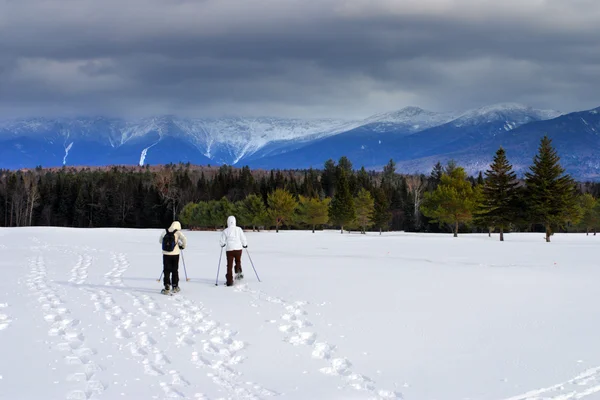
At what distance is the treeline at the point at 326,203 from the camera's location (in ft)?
197

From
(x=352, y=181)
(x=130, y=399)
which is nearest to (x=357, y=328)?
(x=130, y=399)

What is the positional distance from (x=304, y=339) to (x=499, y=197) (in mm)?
56552

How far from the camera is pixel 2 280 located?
18969mm

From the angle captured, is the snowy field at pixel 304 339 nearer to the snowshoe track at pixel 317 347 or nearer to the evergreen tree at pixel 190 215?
the snowshoe track at pixel 317 347

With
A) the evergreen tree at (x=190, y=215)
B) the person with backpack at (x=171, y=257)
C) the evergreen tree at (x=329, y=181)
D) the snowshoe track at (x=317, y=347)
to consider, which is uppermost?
the evergreen tree at (x=329, y=181)

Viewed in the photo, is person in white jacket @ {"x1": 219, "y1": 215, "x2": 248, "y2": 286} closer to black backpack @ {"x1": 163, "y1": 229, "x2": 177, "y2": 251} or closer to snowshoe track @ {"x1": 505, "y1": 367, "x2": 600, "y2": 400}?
black backpack @ {"x1": 163, "y1": 229, "x2": 177, "y2": 251}

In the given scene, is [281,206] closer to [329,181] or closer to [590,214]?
[590,214]

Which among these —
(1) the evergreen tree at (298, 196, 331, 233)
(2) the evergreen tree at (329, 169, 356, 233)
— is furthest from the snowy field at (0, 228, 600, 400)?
(1) the evergreen tree at (298, 196, 331, 233)

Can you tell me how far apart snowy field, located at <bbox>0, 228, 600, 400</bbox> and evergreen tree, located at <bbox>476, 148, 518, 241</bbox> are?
4395cm

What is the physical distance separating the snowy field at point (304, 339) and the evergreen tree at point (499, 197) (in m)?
43.9

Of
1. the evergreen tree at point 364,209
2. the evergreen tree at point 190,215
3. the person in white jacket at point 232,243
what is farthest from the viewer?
the evergreen tree at point 190,215

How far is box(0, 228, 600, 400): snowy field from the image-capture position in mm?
7801

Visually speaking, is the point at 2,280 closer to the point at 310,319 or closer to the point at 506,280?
the point at 310,319

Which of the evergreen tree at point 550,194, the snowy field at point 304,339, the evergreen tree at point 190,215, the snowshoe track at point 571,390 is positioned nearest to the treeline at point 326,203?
the evergreen tree at point 550,194
